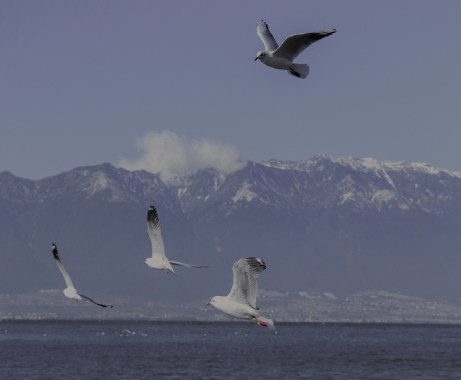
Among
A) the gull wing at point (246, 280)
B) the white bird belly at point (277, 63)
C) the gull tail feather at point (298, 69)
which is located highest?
the white bird belly at point (277, 63)

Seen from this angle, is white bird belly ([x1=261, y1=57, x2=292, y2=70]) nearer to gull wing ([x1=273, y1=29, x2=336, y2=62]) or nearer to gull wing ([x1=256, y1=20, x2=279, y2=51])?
gull wing ([x1=273, y1=29, x2=336, y2=62])

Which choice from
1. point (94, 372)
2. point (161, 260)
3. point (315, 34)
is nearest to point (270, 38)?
point (315, 34)

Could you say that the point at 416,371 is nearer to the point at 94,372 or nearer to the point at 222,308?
the point at 94,372

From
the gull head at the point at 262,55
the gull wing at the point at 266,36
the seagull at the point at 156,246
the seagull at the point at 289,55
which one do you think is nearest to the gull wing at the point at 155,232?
the seagull at the point at 156,246

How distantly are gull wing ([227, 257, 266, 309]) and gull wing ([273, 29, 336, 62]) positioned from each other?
22.2ft

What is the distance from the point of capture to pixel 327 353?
177 metres

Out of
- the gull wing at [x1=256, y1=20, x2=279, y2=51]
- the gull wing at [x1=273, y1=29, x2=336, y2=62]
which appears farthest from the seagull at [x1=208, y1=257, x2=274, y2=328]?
the gull wing at [x1=256, y1=20, x2=279, y2=51]

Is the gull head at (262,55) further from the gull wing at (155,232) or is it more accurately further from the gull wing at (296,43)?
the gull wing at (155,232)

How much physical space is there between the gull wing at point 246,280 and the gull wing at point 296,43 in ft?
22.2

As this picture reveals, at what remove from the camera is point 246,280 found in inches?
929

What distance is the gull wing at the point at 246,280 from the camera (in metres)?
22.7

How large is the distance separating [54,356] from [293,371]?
2030 inches

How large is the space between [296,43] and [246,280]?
292 inches

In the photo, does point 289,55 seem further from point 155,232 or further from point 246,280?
point 155,232
